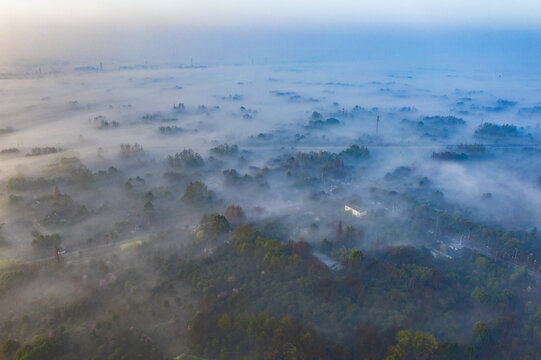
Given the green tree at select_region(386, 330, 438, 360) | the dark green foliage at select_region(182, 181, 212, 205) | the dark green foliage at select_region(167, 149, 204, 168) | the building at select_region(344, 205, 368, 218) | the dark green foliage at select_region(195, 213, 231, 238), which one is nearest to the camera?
the green tree at select_region(386, 330, 438, 360)

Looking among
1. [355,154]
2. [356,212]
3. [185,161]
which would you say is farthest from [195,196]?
[355,154]

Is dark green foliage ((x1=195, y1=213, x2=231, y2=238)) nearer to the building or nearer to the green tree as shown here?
the building

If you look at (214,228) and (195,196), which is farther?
(195,196)

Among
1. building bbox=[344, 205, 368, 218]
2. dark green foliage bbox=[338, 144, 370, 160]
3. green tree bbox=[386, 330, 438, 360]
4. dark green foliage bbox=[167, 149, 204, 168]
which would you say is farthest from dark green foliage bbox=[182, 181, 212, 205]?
green tree bbox=[386, 330, 438, 360]

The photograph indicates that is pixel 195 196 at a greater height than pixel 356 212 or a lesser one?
greater

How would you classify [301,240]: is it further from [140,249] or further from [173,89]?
[173,89]

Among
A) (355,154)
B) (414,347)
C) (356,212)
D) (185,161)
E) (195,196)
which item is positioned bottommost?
(414,347)

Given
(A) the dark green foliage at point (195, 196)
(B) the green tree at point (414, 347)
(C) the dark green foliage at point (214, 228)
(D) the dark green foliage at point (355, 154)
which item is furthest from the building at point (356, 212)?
(D) the dark green foliage at point (355, 154)

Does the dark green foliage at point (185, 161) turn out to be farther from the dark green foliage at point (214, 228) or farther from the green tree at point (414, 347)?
the green tree at point (414, 347)

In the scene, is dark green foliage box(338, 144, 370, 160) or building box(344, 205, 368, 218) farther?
dark green foliage box(338, 144, 370, 160)

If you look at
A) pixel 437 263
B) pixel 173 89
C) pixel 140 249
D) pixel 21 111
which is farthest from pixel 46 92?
pixel 437 263

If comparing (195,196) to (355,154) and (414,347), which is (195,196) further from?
(355,154)
